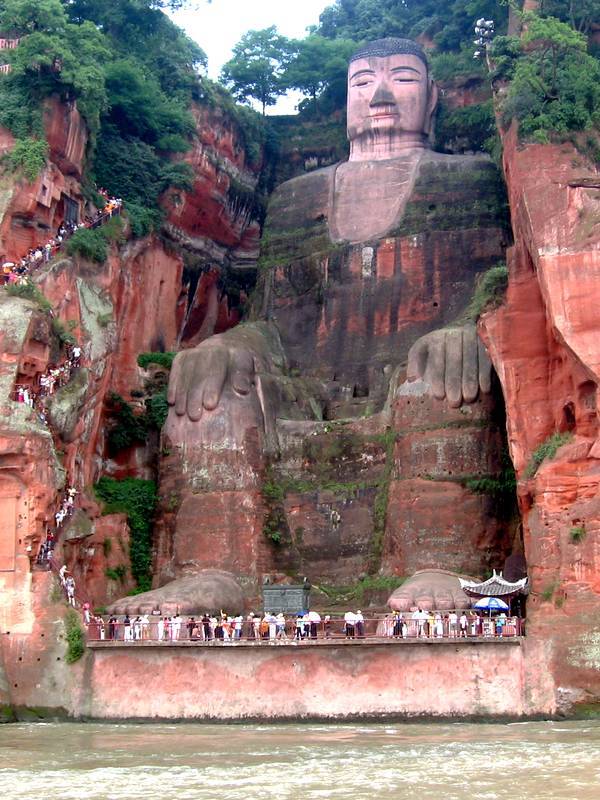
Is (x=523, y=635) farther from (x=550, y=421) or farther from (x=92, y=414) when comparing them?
(x=92, y=414)

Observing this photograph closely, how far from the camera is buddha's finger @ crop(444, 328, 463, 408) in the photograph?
30.8 meters

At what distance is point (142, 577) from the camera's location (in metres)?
32.1

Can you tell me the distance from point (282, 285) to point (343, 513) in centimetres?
771

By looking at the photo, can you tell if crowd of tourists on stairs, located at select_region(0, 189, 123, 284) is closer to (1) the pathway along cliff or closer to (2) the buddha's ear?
(1) the pathway along cliff

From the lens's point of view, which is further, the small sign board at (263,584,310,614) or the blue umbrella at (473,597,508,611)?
the small sign board at (263,584,310,614)

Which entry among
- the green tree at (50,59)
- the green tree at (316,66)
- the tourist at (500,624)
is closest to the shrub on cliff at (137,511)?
the green tree at (50,59)

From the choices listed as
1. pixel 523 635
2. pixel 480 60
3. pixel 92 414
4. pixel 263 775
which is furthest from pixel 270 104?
pixel 263 775

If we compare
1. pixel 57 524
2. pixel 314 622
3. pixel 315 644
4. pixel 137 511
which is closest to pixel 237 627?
pixel 314 622

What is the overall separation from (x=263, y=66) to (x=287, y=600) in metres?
20.0

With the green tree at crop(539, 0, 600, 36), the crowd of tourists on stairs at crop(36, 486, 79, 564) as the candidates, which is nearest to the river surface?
the crowd of tourists on stairs at crop(36, 486, 79, 564)

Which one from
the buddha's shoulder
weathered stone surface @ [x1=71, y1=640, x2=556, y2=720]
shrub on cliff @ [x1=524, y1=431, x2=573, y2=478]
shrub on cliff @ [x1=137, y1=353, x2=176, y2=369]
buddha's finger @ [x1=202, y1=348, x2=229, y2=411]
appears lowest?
weathered stone surface @ [x1=71, y1=640, x2=556, y2=720]

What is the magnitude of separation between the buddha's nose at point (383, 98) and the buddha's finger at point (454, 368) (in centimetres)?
898

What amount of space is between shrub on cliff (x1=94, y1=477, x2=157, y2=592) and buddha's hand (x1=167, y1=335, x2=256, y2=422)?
197 centimetres

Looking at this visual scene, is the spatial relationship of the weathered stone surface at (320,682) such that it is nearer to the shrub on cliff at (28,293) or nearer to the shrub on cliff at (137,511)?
the shrub on cliff at (137,511)
